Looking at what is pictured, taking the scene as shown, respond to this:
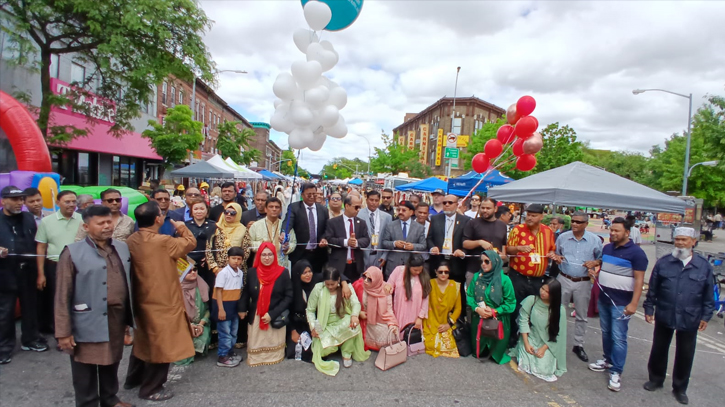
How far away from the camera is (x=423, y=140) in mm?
54375

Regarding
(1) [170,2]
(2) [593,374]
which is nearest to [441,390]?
(2) [593,374]

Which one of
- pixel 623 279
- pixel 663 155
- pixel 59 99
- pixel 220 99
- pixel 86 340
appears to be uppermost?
pixel 220 99

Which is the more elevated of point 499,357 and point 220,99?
point 220,99

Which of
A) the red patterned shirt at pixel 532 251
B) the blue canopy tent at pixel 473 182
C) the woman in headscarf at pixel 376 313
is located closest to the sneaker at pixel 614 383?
the red patterned shirt at pixel 532 251

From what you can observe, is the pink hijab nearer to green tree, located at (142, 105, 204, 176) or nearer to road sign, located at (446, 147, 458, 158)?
road sign, located at (446, 147, 458, 158)

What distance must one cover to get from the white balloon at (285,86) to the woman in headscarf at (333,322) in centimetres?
238

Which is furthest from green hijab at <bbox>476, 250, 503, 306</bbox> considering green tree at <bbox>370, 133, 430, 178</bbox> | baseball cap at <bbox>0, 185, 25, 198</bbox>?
green tree at <bbox>370, 133, 430, 178</bbox>

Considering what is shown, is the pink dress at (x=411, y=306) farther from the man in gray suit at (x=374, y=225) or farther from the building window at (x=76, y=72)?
the building window at (x=76, y=72)

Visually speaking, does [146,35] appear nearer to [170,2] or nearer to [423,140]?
[170,2]

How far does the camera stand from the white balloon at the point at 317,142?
5188mm

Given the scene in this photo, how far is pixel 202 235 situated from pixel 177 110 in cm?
1428

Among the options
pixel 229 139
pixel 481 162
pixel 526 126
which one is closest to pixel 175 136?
pixel 229 139

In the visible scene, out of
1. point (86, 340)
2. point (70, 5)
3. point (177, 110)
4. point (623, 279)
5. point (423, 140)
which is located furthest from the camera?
point (423, 140)

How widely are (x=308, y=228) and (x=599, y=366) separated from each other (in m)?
4.05
